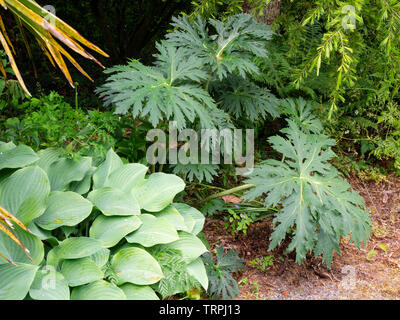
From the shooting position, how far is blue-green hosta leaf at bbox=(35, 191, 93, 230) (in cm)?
207

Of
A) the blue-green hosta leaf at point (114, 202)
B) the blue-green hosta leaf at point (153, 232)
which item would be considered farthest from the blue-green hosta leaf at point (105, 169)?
the blue-green hosta leaf at point (153, 232)

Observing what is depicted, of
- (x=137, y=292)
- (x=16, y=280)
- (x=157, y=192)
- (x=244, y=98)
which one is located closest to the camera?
(x=16, y=280)

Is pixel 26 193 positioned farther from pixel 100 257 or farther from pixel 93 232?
pixel 100 257

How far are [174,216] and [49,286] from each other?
80 cm

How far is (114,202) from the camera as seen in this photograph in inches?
86.0

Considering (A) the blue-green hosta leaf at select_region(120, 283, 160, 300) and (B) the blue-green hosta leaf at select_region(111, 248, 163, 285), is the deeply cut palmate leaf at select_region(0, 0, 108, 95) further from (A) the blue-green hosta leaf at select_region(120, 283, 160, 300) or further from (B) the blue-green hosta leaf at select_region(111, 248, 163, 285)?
(A) the blue-green hosta leaf at select_region(120, 283, 160, 300)

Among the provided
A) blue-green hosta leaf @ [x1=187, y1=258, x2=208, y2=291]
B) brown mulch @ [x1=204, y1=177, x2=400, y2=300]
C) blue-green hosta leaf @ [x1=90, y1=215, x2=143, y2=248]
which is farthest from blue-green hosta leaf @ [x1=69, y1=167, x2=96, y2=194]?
brown mulch @ [x1=204, y1=177, x2=400, y2=300]

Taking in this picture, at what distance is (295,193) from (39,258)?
149cm

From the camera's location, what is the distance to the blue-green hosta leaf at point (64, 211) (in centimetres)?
207

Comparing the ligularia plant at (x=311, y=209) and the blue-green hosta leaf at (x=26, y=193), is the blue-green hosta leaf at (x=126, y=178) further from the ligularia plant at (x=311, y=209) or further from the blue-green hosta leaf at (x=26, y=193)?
the ligularia plant at (x=311, y=209)

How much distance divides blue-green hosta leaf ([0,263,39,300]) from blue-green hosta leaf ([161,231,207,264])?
0.73 m

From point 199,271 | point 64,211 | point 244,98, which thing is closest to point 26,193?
point 64,211

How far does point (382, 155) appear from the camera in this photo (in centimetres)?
378

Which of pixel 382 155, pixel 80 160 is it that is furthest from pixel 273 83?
pixel 80 160
